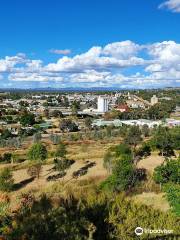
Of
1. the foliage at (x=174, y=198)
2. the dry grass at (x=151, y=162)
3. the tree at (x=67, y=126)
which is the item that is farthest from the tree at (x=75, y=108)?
the foliage at (x=174, y=198)

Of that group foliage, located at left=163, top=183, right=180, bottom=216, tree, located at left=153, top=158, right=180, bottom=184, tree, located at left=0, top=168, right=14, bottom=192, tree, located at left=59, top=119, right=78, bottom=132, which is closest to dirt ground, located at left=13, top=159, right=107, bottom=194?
tree, located at left=0, top=168, right=14, bottom=192

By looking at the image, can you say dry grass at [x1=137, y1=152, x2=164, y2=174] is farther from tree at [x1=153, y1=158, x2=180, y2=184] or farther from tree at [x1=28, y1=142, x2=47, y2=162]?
tree at [x1=28, y1=142, x2=47, y2=162]

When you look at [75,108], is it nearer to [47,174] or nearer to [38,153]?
[38,153]

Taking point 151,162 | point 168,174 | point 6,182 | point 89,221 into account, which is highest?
point 89,221

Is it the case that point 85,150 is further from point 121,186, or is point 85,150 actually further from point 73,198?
point 73,198

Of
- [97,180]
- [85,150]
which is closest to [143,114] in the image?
[85,150]

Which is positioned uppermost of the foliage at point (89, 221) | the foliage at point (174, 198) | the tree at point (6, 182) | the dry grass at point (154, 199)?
the foliage at point (89, 221)

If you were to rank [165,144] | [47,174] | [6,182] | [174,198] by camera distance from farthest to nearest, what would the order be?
[165,144]
[47,174]
[6,182]
[174,198]

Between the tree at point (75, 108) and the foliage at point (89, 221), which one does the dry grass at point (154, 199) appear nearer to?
the foliage at point (89, 221)

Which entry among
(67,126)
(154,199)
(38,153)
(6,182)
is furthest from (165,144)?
(67,126)

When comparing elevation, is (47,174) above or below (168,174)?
below

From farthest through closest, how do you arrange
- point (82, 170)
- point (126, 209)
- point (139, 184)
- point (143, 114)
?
point (143, 114) < point (82, 170) < point (139, 184) < point (126, 209)
